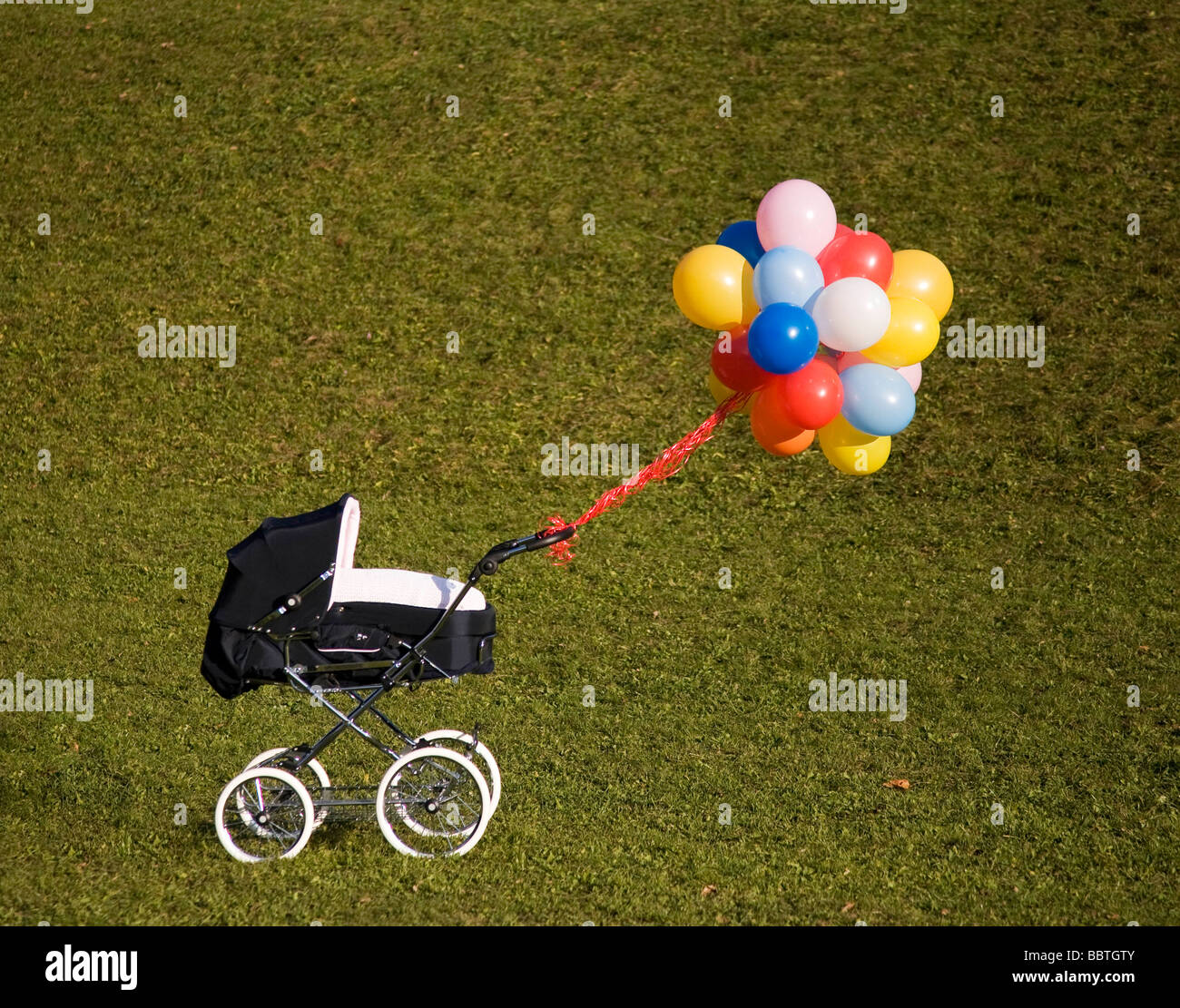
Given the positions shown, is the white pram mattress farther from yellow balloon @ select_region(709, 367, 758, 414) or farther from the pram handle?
yellow balloon @ select_region(709, 367, 758, 414)

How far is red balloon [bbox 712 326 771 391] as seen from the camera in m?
6.94

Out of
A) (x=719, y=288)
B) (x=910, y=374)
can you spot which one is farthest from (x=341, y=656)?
(x=910, y=374)

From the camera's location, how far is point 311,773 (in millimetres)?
7695

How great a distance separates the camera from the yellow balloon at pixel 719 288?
686 centimetres

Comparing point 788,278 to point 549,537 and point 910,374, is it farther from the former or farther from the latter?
point 549,537

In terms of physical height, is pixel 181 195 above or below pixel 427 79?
below

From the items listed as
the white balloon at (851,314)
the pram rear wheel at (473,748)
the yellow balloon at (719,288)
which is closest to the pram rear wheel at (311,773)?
the pram rear wheel at (473,748)

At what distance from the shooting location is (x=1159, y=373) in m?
13.2

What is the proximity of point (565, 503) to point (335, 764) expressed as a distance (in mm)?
4450

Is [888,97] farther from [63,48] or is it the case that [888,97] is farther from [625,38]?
[63,48]

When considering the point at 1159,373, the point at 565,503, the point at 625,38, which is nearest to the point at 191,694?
the point at 565,503

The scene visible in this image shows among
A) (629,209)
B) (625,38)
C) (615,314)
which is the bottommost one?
(615,314)

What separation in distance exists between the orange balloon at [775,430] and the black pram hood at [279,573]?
7.51ft

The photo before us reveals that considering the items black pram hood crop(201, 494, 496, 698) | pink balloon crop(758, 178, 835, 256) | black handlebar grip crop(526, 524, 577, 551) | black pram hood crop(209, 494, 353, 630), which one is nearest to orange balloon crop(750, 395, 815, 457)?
pink balloon crop(758, 178, 835, 256)
